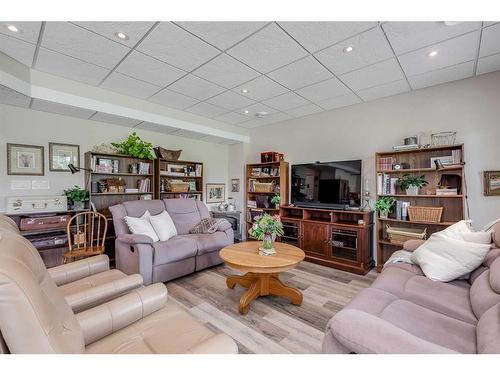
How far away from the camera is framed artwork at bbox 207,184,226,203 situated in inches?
201

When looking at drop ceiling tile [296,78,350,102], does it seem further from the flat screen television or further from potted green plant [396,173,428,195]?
potted green plant [396,173,428,195]

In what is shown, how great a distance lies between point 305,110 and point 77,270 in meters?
3.74

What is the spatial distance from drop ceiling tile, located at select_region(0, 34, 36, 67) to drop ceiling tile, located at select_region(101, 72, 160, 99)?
69 centimetres

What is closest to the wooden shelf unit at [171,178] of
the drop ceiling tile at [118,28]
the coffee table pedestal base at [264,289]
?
the drop ceiling tile at [118,28]

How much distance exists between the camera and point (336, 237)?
133 inches

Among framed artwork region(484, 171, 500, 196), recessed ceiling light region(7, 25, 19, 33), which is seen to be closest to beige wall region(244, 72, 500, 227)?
framed artwork region(484, 171, 500, 196)

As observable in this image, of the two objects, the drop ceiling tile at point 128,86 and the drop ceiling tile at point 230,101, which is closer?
the drop ceiling tile at point 128,86

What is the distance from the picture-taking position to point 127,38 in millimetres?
2010

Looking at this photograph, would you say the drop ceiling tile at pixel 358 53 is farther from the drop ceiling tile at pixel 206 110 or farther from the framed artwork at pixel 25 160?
the framed artwork at pixel 25 160

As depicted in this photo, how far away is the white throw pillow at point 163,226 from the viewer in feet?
10.00

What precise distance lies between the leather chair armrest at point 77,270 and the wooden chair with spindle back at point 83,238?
104 centimetres
